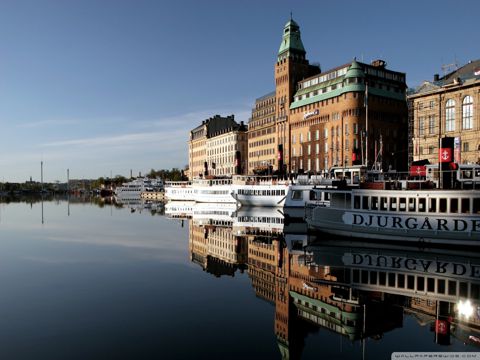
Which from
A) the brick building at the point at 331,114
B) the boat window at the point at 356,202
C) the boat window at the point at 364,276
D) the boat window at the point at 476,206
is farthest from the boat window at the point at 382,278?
the brick building at the point at 331,114

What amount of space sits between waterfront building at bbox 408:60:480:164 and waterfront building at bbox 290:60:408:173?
15.5 metres

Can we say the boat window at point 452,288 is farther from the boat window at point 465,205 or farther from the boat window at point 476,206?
the boat window at point 476,206

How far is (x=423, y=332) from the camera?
19.8m

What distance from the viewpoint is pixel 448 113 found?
272ft

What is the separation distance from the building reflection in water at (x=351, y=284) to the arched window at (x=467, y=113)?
47.4 meters

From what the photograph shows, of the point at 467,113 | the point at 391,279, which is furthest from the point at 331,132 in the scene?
the point at 391,279

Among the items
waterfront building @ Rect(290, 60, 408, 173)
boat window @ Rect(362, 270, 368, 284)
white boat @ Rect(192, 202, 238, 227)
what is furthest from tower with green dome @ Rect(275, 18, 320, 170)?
boat window @ Rect(362, 270, 368, 284)

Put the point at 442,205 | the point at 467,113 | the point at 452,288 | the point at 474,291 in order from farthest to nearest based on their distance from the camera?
1. the point at 467,113
2. the point at 442,205
3. the point at 452,288
4. the point at 474,291

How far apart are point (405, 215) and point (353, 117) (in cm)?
7176

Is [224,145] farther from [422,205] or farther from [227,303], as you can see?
[227,303]

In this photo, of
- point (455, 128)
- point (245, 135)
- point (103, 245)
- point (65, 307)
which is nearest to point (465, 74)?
point (455, 128)

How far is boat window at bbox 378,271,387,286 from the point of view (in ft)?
93.7

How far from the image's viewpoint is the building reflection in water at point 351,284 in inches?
808

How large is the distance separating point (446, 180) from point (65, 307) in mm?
37231
